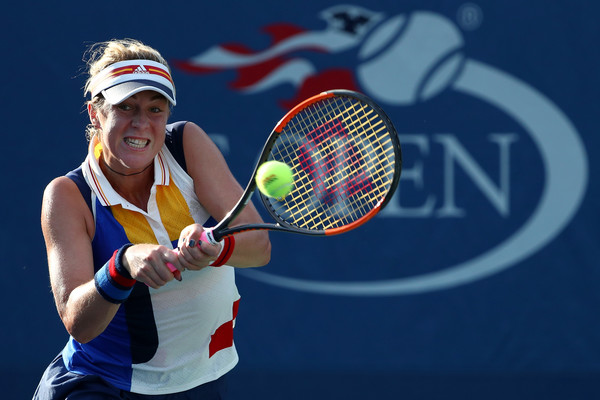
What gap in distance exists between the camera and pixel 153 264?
2018 mm

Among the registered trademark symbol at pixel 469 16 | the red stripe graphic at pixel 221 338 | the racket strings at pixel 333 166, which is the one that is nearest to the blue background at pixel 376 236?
the registered trademark symbol at pixel 469 16

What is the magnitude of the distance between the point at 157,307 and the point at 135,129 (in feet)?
1.68

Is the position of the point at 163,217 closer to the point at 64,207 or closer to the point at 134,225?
the point at 134,225

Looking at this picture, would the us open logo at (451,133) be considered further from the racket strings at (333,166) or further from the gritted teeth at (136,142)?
the gritted teeth at (136,142)

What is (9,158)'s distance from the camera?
435 centimetres

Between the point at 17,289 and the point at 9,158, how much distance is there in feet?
2.13

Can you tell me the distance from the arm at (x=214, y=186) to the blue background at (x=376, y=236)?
179 cm

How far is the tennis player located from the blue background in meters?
1.68

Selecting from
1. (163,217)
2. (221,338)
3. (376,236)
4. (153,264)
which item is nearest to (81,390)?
(221,338)

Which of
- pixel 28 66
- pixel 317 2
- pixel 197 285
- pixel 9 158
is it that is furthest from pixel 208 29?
pixel 197 285

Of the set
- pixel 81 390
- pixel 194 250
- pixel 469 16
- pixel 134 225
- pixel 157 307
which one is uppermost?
pixel 469 16

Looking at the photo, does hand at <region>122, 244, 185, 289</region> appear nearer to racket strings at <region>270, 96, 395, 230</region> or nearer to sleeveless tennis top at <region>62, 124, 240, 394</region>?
sleeveless tennis top at <region>62, 124, 240, 394</region>

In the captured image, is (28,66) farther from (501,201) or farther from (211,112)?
(501,201)

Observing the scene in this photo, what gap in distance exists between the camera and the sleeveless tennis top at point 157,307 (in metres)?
2.41
